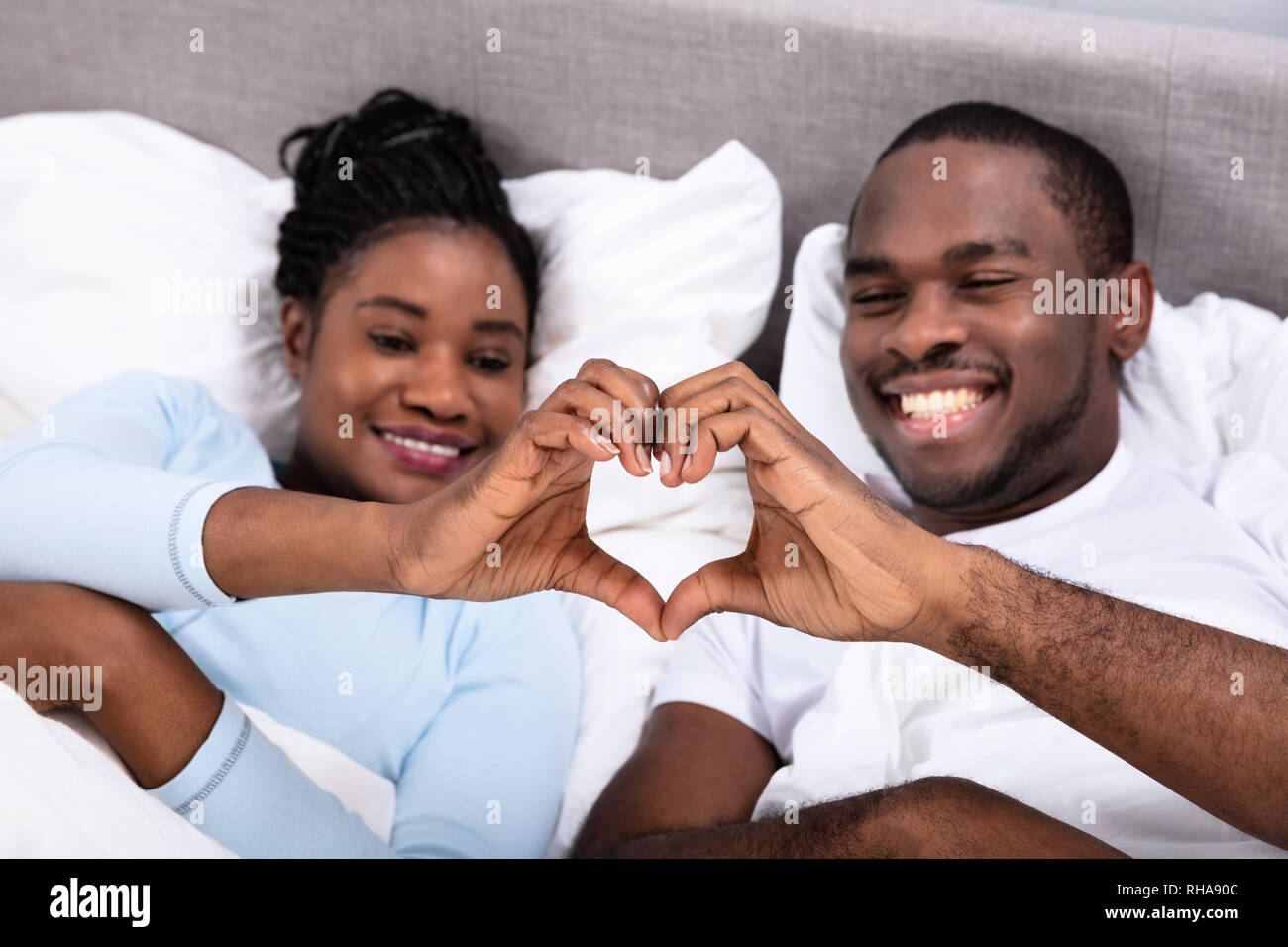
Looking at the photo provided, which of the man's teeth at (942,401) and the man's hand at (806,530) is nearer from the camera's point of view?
the man's hand at (806,530)

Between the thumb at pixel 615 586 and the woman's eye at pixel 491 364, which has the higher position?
the woman's eye at pixel 491 364

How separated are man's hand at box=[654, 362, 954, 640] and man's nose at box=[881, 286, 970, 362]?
16.7 inches

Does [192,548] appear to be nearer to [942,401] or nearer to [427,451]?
A: [427,451]

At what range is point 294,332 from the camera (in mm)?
1476

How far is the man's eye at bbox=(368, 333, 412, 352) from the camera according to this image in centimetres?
134

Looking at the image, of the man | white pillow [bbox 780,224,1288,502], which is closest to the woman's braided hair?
white pillow [bbox 780,224,1288,502]

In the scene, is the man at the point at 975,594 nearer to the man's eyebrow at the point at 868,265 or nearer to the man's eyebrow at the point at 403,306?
the man's eyebrow at the point at 868,265

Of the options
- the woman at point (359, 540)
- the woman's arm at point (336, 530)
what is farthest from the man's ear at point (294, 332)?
the woman's arm at point (336, 530)

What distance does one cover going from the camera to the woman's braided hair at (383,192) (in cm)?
142

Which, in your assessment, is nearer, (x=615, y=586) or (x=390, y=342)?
(x=615, y=586)

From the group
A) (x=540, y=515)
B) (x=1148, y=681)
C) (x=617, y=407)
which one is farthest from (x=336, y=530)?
(x=1148, y=681)

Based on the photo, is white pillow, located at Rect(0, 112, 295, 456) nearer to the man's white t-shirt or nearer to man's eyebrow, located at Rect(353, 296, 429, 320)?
man's eyebrow, located at Rect(353, 296, 429, 320)

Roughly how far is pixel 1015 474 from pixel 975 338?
0.16 m
